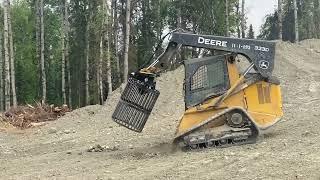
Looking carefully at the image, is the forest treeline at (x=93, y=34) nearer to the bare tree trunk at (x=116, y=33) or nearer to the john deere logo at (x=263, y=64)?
the bare tree trunk at (x=116, y=33)

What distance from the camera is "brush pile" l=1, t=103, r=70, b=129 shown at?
691 inches

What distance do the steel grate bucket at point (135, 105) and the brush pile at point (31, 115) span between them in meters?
6.81

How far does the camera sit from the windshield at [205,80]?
1041 cm

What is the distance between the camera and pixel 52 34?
150 feet

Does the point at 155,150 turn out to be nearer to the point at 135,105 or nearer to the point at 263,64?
the point at 135,105

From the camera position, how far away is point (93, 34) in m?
33.9

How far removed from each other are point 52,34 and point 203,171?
39221 millimetres

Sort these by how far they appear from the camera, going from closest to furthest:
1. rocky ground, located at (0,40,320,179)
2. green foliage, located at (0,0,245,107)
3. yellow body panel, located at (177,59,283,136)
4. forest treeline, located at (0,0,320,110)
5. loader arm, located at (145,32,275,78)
Result: rocky ground, located at (0,40,320,179)
yellow body panel, located at (177,59,283,136)
loader arm, located at (145,32,275,78)
forest treeline, located at (0,0,320,110)
green foliage, located at (0,0,245,107)

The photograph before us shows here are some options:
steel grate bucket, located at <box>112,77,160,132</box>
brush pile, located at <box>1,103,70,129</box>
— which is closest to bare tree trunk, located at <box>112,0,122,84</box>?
brush pile, located at <box>1,103,70,129</box>

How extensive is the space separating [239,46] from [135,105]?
2.21 m

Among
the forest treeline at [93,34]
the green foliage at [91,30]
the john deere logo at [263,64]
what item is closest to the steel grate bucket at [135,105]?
the john deere logo at [263,64]

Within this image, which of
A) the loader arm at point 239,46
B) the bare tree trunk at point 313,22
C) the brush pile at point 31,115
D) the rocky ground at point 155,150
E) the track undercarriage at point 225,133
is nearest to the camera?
the rocky ground at point 155,150

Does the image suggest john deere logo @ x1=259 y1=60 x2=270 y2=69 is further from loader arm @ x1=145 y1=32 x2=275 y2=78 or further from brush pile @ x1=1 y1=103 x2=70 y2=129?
brush pile @ x1=1 y1=103 x2=70 y2=129

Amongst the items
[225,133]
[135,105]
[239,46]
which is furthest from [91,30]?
[225,133]
